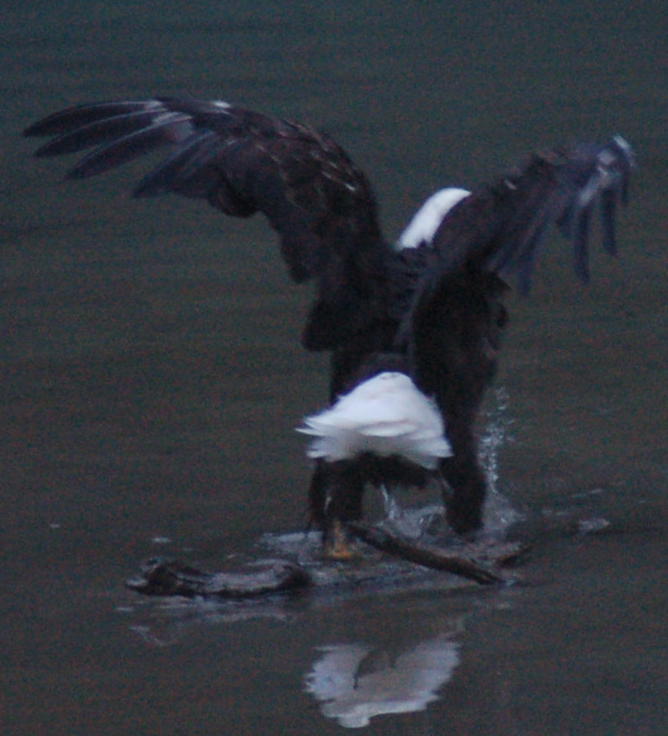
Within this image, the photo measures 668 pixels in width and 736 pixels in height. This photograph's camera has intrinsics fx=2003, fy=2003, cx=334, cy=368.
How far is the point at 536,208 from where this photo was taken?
14.1ft

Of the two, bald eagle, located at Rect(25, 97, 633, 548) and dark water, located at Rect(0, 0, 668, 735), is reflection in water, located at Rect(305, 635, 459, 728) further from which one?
bald eagle, located at Rect(25, 97, 633, 548)

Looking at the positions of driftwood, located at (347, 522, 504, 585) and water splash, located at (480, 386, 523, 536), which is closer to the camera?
driftwood, located at (347, 522, 504, 585)

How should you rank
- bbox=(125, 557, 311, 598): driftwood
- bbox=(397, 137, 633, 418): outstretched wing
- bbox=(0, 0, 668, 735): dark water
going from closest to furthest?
1. bbox=(0, 0, 668, 735): dark water
2. bbox=(125, 557, 311, 598): driftwood
3. bbox=(397, 137, 633, 418): outstretched wing

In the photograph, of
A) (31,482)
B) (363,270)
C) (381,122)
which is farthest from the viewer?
(381,122)

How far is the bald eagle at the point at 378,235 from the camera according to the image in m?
4.33

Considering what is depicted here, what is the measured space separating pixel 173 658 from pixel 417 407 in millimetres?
825

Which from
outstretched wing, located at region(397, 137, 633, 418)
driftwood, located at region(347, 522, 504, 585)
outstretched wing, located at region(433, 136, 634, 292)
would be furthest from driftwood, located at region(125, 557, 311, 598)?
outstretched wing, located at region(433, 136, 634, 292)

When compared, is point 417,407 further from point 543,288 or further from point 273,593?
point 543,288

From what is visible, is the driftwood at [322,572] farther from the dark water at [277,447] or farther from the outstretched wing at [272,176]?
the outstretched wing at [272,176]

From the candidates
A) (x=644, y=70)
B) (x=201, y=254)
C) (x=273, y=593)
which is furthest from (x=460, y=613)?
(x=644, y=70)

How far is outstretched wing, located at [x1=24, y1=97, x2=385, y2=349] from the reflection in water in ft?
3.08

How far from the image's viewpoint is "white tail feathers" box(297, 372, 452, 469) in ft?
13.9

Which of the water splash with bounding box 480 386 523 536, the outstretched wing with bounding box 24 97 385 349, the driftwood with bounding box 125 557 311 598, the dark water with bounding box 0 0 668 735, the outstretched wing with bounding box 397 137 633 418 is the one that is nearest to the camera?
the dark water with bounding box 0 0 668 735

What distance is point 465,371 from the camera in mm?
4641
